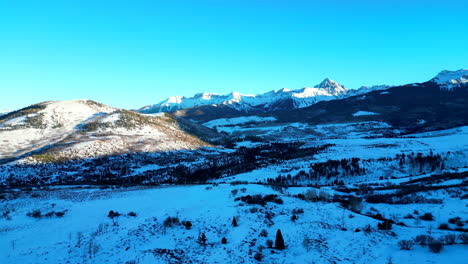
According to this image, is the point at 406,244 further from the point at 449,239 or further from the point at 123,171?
the point at 123,171

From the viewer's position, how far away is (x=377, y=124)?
196 m

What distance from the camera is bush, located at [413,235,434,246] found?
43.9 ft

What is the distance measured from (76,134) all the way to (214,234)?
11217 centimetres

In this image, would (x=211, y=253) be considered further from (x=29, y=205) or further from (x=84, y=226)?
(x=29, y=205)

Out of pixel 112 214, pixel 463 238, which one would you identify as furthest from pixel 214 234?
pixel 463 238

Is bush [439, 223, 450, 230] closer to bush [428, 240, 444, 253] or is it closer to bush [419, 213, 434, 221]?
bush [419, 213, 434, 221]

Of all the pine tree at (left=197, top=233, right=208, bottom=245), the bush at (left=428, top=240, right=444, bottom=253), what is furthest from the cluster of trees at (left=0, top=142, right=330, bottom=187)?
the bush at (left=428, top=240, right=444, bottom=253)

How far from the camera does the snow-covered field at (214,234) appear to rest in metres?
12.6

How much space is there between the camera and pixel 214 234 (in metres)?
15.8

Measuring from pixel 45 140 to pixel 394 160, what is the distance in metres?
116

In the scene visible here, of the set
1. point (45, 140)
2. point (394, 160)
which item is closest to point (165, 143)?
point (45, 140)

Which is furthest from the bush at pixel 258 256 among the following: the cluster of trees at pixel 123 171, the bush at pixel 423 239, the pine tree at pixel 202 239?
the cluster of trees at pixel 123 171

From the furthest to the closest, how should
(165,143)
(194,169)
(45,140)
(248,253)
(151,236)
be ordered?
(165,143) → (45,140) → (194,169) → (151,236) → (248,253)

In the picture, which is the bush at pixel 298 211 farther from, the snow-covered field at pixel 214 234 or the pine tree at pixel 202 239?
the pine tree at pixel 202 239
